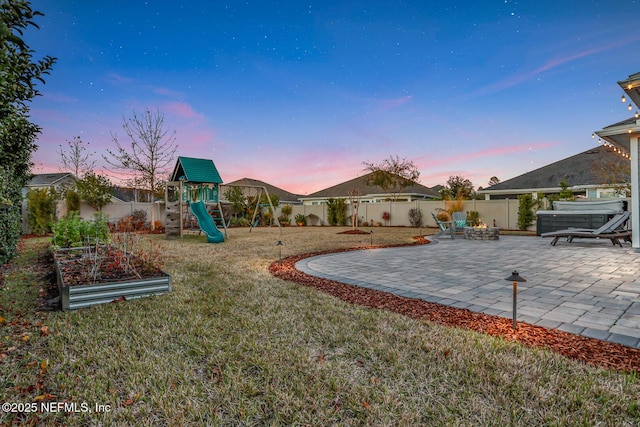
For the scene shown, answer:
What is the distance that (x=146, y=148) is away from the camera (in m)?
18.3

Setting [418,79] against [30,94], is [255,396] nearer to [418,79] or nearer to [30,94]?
[30,94]

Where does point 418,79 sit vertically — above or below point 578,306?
above

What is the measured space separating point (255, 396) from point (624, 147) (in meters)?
12.3

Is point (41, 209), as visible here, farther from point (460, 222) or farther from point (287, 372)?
point (460, 222)

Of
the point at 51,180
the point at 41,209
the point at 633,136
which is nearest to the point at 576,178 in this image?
the point at 633,136

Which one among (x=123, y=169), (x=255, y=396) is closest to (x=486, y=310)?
(x=255, y=396)

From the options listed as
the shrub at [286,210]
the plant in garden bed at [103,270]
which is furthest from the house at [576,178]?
the plant in garden bed at [103,270]

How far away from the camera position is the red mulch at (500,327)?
221 centimetres

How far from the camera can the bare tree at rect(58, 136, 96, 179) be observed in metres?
21.3

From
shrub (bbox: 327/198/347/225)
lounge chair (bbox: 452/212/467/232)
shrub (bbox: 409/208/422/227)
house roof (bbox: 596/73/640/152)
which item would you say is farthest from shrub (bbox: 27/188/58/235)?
house roof (bbox: 596/73/640/152)

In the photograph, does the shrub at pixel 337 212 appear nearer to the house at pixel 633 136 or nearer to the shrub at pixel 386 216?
the shrub at pixel 386 216

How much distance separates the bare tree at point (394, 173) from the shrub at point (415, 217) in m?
6.29

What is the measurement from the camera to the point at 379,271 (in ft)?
18.2

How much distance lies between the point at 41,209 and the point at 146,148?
668 centimetres
